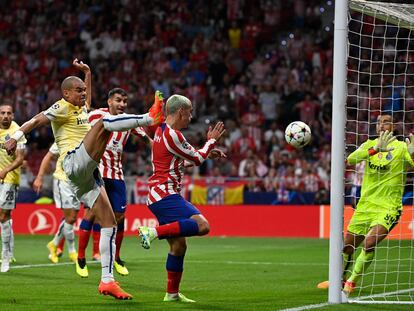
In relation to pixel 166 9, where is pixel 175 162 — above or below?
below

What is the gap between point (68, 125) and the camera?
12.5 meters

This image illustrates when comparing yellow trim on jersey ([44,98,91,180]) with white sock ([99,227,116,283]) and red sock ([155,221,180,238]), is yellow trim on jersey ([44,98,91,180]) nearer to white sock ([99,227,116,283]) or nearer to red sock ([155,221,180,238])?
white sock ([99,227,116,283])

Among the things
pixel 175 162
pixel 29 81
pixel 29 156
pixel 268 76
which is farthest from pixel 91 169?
pixel 29 81

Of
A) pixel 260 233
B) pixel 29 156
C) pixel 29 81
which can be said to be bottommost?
pixel 260 233

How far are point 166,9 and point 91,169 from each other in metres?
23.9

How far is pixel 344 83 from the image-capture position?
9.80m

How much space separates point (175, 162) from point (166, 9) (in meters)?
23.9

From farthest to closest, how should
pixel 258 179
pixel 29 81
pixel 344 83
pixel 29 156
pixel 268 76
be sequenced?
pixel 29 81 → pixel 268 76 → pixel 29 156 → pixel 258 179 → pixel 344 83

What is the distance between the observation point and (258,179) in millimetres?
23547

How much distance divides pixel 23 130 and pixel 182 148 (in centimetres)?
203

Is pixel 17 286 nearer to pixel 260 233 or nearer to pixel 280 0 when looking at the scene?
pixel 260 233

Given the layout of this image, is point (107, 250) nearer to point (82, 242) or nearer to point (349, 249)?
point (82, 242)

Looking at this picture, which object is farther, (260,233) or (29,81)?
(29,81)

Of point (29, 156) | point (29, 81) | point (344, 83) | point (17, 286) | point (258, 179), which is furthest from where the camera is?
point (29, 81)
